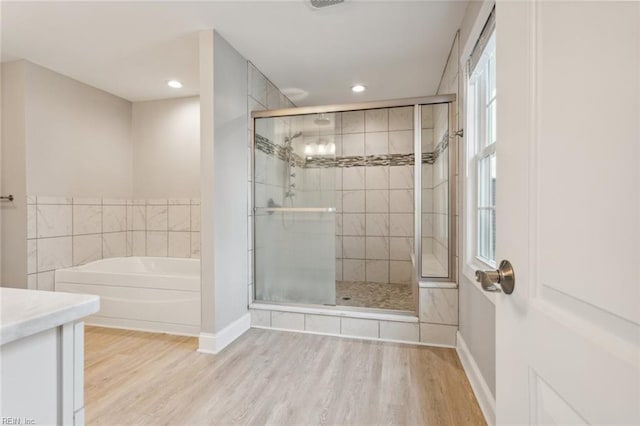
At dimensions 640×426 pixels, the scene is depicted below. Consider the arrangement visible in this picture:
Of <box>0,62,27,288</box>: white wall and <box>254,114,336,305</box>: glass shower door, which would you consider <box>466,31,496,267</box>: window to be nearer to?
<box>254,114,336,305</box>: glass shower door

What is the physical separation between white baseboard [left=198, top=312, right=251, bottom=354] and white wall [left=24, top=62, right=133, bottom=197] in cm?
214

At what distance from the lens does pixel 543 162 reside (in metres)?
0.55

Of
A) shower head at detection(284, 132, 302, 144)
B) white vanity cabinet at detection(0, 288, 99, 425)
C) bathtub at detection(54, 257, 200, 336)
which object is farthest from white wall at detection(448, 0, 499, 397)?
bathtub at detection(54, 257, 200, 336)

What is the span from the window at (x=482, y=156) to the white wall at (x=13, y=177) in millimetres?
3683

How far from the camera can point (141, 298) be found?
279 cm

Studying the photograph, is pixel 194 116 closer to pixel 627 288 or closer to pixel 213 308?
pixel 213 308

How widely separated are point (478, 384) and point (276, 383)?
1.15 metres

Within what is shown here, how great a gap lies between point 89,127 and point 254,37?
7.42 feet

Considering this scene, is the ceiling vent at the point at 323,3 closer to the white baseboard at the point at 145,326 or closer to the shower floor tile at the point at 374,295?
the shower floor tile at the point at 374,295

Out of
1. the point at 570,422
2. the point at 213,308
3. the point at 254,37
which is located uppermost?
the point at 254,37

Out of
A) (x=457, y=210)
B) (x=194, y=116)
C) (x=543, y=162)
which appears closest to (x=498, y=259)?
(x=543, y=162)

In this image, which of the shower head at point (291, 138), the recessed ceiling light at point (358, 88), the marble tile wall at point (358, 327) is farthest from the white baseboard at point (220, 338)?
the recessed ceiling light at point (358, 88)

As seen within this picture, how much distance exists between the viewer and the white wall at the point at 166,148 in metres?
3.70

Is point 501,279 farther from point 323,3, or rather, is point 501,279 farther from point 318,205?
point 318,205
